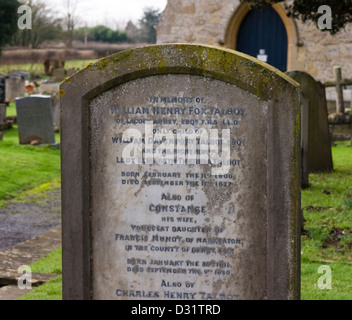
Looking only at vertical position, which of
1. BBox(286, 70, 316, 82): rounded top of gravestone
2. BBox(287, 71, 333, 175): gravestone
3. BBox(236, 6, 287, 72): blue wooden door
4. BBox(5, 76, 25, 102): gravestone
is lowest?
BBox(287, 71, 333, 175): gravestone

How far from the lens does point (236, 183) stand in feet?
12.6

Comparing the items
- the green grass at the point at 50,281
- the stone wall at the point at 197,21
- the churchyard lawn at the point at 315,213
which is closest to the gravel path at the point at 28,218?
the churchyard lawn at the point at 315,213

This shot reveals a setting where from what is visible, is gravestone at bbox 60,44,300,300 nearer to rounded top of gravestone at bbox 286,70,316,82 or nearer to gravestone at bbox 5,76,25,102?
rounded top of gravestone at bbox 286,70,316,82

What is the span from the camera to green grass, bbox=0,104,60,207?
1100 cm

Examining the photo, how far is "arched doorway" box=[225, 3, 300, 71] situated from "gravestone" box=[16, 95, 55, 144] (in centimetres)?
756

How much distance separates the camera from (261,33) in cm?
2030

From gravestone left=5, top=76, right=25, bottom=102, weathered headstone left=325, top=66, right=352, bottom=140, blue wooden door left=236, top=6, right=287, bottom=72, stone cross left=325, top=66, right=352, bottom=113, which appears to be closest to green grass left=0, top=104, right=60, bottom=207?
weathered headstone left=325, top=66, right=352, bottom=140

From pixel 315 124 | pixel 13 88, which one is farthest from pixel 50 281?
pixel 13 88

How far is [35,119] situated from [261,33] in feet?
28.6

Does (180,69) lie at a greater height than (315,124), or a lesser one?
greater

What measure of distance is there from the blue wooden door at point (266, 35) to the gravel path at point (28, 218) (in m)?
11.2

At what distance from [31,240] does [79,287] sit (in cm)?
390

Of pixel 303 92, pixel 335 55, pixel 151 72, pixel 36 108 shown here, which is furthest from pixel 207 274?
pixel 335 55

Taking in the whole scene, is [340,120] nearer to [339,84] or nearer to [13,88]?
[339,84]
